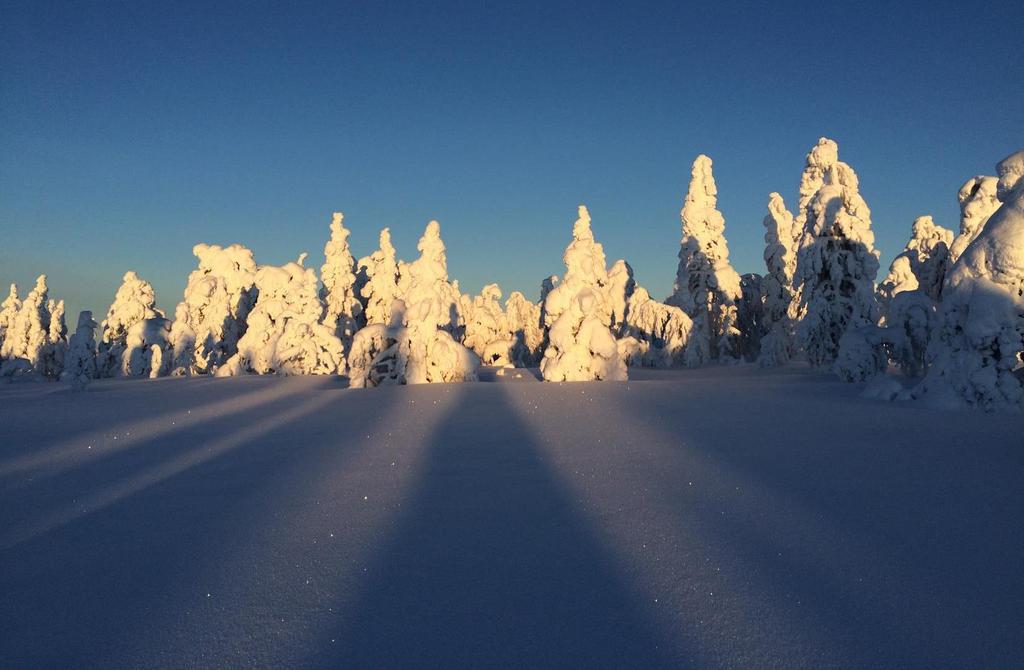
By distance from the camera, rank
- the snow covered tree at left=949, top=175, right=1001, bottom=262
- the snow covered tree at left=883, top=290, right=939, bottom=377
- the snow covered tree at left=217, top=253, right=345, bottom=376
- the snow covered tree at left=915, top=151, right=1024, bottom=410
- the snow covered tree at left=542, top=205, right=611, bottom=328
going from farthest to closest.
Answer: the snow covered tree at left=217, top=253, right=345, bottom=376
the snow covered tree at left=542, top=205, right=611, bottom=328
the snow covered tree at left=883, top=290, right=939, bottom=377
the snow covered tree at left=949, top=175, right=1001, bottom=262
the snow covered tree at left=915, top=151, right=1024, bottom=410

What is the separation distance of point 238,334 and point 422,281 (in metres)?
19.6

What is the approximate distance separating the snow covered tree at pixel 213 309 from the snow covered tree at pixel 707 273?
93.3 ft

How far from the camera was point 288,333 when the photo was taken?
28.5 m

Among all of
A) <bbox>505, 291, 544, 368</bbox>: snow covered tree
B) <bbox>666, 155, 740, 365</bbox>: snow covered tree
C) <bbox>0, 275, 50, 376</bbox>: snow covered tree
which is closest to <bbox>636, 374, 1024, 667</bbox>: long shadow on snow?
<bbox>666, 155, 740, 365</bbox>: snow covered tree

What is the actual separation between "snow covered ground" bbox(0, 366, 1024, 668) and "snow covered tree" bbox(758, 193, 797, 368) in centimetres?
2771

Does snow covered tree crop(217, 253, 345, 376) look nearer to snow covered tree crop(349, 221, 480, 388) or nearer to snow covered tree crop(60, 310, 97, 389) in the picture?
snow covered tree crop(60, 310, 97, 389)

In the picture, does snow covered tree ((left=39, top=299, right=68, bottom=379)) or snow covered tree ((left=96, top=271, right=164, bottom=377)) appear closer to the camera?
snow covered tree ((left=96, top=271, right=164, bottom=377))

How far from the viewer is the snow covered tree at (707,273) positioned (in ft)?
120

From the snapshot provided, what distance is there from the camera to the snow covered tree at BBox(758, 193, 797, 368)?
34.5 metres

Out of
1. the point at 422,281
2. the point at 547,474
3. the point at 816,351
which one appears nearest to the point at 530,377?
the point at 422,281

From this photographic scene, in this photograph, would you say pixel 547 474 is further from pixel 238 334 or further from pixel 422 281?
pixel 238 334

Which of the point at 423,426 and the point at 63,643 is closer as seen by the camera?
the point at 63,643

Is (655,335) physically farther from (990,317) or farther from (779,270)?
(990,317)

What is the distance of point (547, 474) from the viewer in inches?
242
